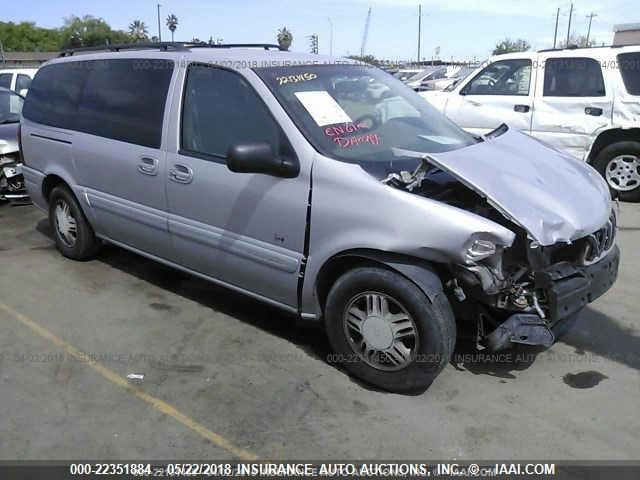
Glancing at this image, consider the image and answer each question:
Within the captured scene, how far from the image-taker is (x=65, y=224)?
17.4ft

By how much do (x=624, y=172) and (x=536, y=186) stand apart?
5154 mm

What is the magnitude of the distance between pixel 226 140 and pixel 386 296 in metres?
1.45

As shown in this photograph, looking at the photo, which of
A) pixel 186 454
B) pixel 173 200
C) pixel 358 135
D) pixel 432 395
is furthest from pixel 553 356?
pixel 173 200

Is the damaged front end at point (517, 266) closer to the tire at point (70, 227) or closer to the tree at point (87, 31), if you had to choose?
the tire at point (70, 227)

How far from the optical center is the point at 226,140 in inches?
147

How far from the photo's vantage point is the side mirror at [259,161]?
326 centimetres

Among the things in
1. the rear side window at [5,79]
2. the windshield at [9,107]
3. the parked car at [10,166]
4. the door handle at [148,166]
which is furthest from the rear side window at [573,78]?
the rear side window at [5,79]

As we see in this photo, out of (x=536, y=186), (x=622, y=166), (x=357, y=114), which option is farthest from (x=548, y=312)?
(x=622, y=166)

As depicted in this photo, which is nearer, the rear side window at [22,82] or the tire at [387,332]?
the tire at [387,332]

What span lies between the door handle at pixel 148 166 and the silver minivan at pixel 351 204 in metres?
0.01

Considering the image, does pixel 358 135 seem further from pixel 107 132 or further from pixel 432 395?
pixel 107 132

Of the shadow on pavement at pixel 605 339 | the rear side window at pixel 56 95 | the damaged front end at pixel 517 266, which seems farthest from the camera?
the rear side window at pixel 56 95

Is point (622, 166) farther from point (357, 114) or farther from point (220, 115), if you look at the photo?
point (220, 115)

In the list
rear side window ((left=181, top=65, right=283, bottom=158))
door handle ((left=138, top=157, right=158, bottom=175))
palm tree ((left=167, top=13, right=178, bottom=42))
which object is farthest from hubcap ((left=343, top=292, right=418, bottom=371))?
palm tree ((left=167, top=13, right=178, bottom=42))
